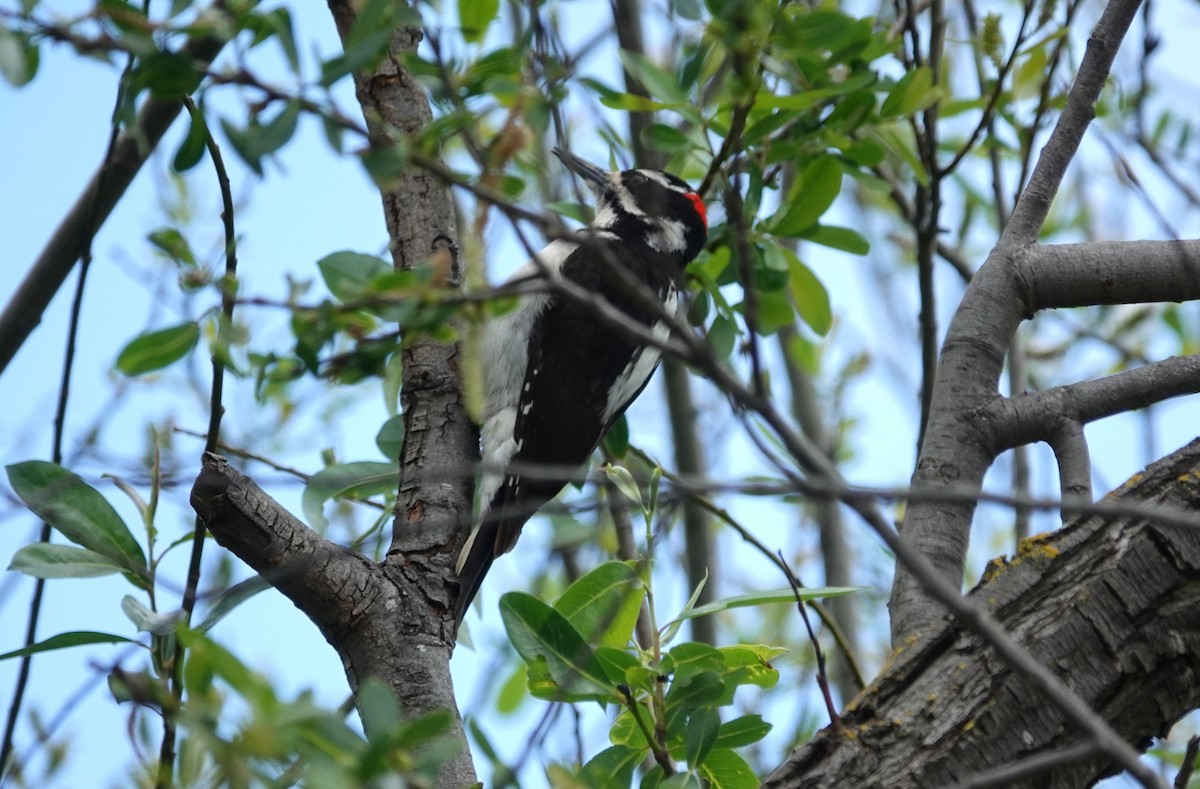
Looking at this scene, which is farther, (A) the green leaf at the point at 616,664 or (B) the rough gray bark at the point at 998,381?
(B) the rough gray bark at the point at 998,381

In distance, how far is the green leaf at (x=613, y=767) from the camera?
1.97 meters

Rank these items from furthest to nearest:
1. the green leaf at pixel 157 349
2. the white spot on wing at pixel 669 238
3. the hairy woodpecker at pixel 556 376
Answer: the white spot on wing at pixel 669 238, the hairy woodpecker at pixel 556 376, the green leaf at pixel 157 349

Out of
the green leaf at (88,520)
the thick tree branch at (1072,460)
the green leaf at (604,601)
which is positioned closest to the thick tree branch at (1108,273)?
the thick tree branch at (1072,460)

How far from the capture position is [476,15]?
195cm

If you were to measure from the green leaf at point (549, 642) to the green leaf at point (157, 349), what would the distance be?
636 mm

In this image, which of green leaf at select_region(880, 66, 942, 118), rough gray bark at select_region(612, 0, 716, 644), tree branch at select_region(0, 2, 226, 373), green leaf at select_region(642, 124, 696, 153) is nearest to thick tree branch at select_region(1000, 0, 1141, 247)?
green leaf at select_region(880, 66, 942, 118)

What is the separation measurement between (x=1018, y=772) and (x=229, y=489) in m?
1.28

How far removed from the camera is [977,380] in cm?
220

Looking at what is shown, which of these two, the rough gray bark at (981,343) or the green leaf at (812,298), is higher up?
the green leaf at (812,298)

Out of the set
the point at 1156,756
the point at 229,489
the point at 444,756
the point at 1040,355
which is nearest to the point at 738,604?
the point at 229,489

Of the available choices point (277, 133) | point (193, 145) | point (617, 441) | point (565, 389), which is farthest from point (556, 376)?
point (277, 133)

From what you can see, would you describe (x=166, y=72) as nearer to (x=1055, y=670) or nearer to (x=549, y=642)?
(x=549, y=642)

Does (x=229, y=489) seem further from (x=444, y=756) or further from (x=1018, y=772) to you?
(x=1018, y=772)

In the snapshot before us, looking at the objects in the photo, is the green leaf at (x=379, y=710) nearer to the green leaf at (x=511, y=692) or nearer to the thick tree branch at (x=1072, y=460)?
the thick tree branch at (x=1072, y=460)
